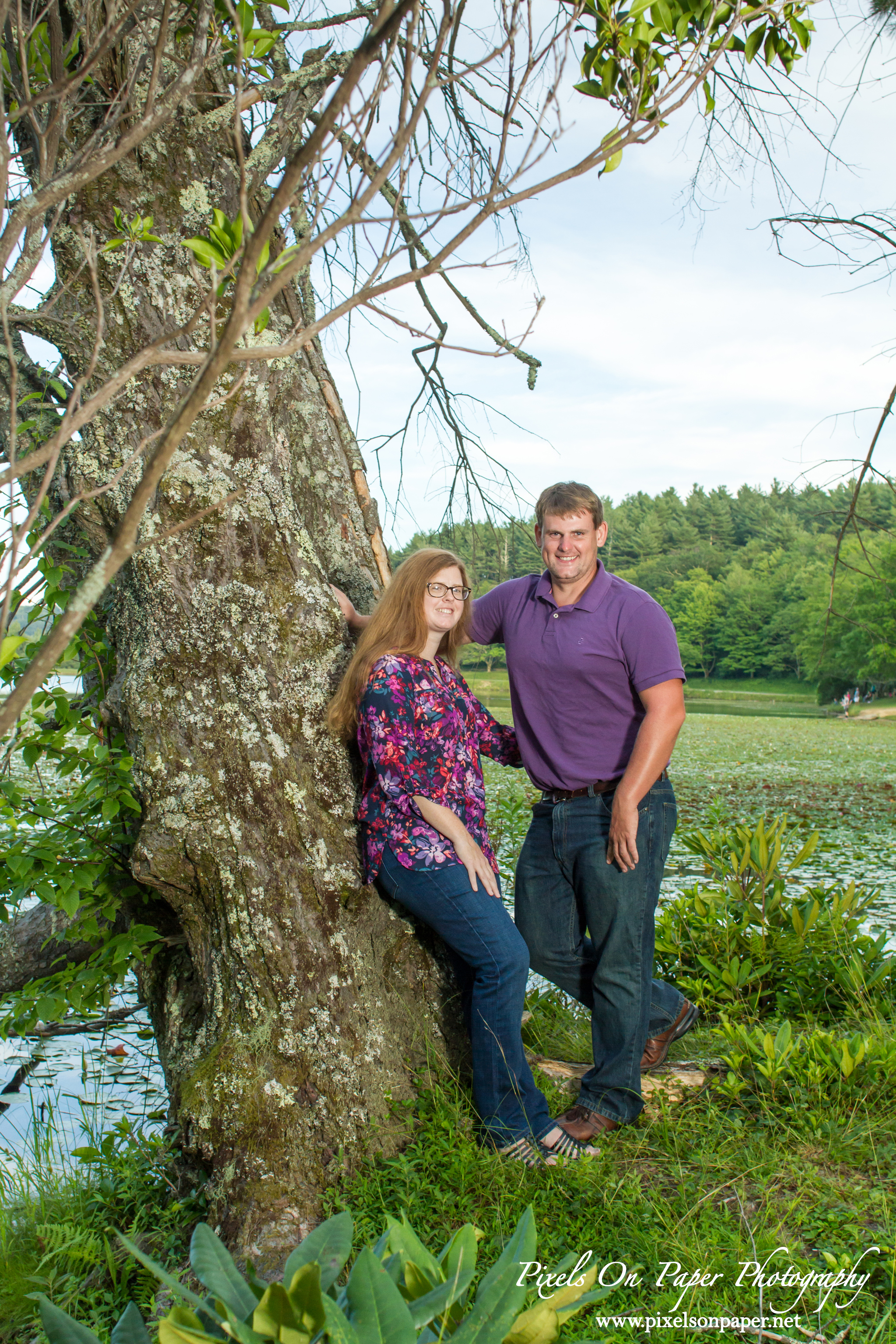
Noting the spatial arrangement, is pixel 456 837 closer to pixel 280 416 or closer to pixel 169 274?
pixel 280 416

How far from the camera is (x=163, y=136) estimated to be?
9.06 ft

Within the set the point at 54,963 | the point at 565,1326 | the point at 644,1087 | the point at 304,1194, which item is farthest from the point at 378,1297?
the point at 54,963

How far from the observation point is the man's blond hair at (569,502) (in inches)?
112

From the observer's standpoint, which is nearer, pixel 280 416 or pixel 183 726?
pixel 183 726

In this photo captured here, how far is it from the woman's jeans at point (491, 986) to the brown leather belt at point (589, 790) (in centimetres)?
51

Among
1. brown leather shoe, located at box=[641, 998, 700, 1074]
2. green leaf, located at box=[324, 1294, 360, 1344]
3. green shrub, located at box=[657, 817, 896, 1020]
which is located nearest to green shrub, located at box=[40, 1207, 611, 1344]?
green leaf, located at box=[324, 1294, 360, 1344]

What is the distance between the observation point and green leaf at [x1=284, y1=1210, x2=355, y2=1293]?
1.23 metres

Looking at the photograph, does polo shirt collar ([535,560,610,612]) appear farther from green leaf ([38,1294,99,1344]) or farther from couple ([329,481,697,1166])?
green leaf ([38,1294,99,1344])

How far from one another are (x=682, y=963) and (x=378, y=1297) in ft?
9.52

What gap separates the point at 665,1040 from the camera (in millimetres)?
3018

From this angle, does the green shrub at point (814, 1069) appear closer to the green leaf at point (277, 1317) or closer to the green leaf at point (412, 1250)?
the green leaf at point (412, 1250)

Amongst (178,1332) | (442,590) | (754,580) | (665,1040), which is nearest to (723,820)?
(665,1040)

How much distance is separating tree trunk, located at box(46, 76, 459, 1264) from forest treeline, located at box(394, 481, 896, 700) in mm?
38812

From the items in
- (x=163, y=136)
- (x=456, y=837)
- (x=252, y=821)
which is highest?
(x=163, y=136)
